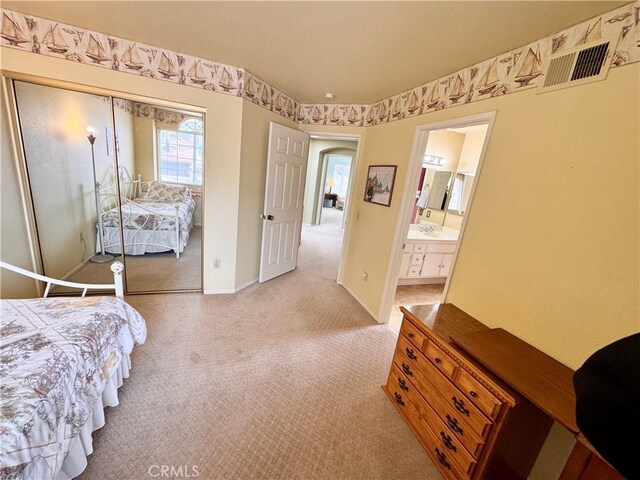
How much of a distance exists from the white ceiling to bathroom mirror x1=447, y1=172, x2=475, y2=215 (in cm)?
203

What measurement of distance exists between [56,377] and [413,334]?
185cm

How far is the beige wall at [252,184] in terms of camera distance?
2.76 metres

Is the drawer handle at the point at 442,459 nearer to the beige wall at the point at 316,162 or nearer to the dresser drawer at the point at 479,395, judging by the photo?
the dresser drawer at the point at 479,395

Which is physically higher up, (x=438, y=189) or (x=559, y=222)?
(x=438, y=189)

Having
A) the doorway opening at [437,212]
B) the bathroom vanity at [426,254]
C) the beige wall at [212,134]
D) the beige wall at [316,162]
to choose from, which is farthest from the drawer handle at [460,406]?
the beige wall at [316,162]

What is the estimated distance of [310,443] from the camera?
4.84ft

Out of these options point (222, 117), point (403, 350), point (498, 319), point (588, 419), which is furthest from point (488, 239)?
point (222, 117)

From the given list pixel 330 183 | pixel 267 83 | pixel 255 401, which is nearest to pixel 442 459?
pixel 255 401

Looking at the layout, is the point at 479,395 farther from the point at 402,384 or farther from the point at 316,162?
the point at 316,162

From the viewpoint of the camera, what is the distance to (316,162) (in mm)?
6789

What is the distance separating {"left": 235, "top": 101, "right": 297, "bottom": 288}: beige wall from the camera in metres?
2.76

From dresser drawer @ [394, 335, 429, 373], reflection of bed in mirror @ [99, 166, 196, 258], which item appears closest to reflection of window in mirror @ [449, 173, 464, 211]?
dresser drawer @ [394, 335, 429, 373]

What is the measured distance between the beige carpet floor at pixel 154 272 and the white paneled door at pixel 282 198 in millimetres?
910

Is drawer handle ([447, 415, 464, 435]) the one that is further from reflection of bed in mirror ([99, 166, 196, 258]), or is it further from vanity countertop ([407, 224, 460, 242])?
reflection of bed in mirror ([99, 166, 196, 258])
